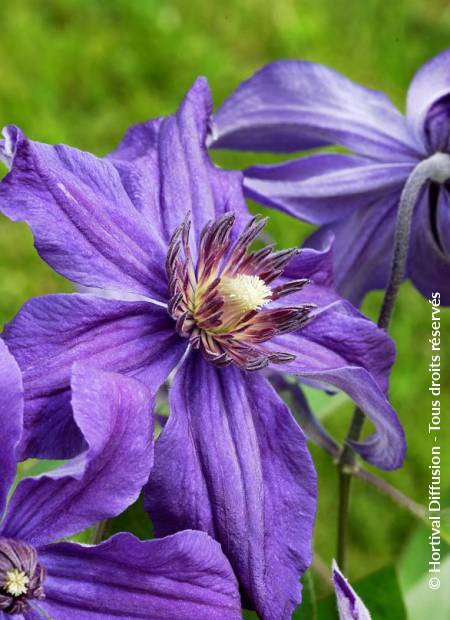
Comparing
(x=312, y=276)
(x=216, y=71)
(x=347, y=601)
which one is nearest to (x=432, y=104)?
(x=312, y=276)

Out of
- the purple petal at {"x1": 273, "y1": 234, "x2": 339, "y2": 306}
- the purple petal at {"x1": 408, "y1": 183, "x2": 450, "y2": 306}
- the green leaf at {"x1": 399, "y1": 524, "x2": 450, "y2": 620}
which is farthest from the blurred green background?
the purple petal at {"x1": 273, "y1": 234, "x2": 339, "y2": 306}

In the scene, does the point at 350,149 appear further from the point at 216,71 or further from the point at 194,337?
the point at 216,71

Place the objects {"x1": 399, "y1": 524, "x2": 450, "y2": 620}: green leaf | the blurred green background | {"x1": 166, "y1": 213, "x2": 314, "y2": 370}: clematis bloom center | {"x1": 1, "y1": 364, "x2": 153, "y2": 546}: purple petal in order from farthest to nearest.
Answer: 1. the blurred green background
2. {"x1": 399, "y1": 524, "x2": 450, "y2": 620}: green leaf
3. {"x1": 166, "y1": 213, "x2": 314, "y2": 370}: clematis bloom center
4. {"x1": 1, "y1": 364, "x2": 153, "y2": 546}: purple petal

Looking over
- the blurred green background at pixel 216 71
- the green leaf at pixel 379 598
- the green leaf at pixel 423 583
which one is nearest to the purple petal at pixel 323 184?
the green leaf at pixel 379 598

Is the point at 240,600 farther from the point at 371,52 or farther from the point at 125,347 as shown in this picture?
the point at 371,52

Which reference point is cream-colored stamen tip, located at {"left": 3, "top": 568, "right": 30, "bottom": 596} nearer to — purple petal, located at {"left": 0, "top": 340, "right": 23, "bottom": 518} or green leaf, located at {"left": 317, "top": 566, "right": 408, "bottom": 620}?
purple petal, located at {"left": 0, "top": 340, "right": 23, "bottom": 518}
